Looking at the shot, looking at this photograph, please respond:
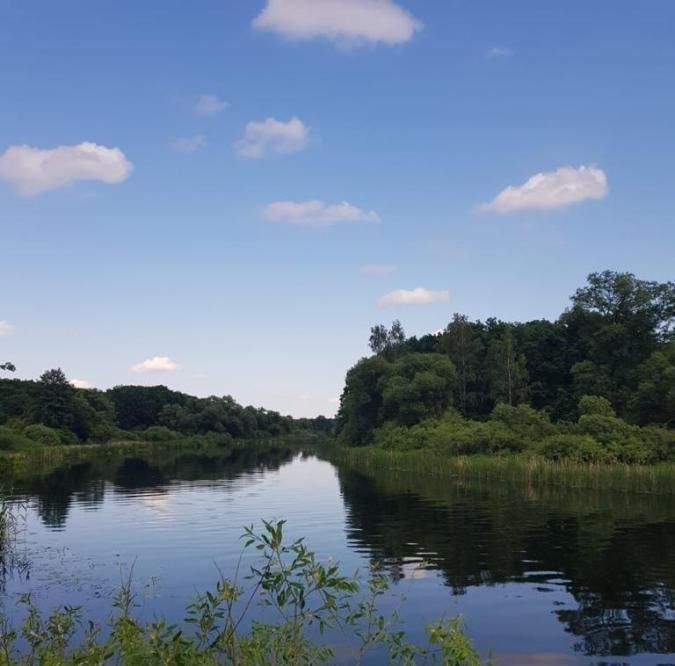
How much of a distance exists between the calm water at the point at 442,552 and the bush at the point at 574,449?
7383mm

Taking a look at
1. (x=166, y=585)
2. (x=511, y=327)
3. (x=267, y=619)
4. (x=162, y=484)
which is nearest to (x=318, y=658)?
(x=267, y=619)

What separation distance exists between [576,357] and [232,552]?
3788 inches

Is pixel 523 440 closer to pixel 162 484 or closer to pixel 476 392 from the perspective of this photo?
pixel 162 484

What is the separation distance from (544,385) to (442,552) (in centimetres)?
9335

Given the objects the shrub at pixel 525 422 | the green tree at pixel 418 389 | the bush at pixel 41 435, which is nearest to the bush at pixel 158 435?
the bush at pixel 41 435

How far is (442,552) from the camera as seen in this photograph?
2852 cm

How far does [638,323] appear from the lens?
102 metres

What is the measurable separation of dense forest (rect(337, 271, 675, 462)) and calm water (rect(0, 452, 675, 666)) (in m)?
14.4

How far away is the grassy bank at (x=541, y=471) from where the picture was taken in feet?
151

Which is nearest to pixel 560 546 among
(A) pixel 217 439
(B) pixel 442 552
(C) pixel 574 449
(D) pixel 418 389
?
(B) pixel 442 552

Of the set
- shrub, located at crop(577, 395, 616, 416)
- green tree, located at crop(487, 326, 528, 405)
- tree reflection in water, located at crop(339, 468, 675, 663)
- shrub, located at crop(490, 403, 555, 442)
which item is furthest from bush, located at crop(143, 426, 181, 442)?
tree reflection in water, located at crop(339, 468, 675, 663)

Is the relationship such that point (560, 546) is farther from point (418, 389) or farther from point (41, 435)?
point (41, 435)

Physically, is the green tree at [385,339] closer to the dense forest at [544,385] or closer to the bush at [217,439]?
the dense forest at [544,385]

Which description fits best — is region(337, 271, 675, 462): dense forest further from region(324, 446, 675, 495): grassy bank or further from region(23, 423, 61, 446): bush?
region(23, 423, 61, 446): bush
